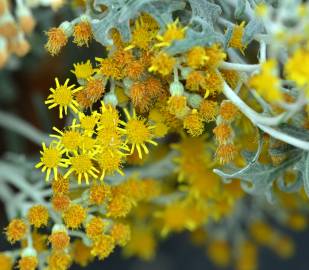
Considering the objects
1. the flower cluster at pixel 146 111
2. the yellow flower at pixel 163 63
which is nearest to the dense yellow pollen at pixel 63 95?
the flower cluster at pixel 146 111

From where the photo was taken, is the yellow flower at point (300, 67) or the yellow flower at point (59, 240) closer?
the yellow flower at point (300, 67)

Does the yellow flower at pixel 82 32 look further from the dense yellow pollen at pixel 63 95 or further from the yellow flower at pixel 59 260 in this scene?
the yellow flower at pixel 59 260

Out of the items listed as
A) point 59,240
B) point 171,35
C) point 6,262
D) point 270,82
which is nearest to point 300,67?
point 270,82

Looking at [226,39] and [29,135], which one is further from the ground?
[226,39]

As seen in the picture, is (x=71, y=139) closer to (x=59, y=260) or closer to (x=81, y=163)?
(x=81, y=163)

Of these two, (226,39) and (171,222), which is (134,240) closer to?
(171,222)

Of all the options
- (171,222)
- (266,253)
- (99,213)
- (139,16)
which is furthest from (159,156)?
(266,253)
